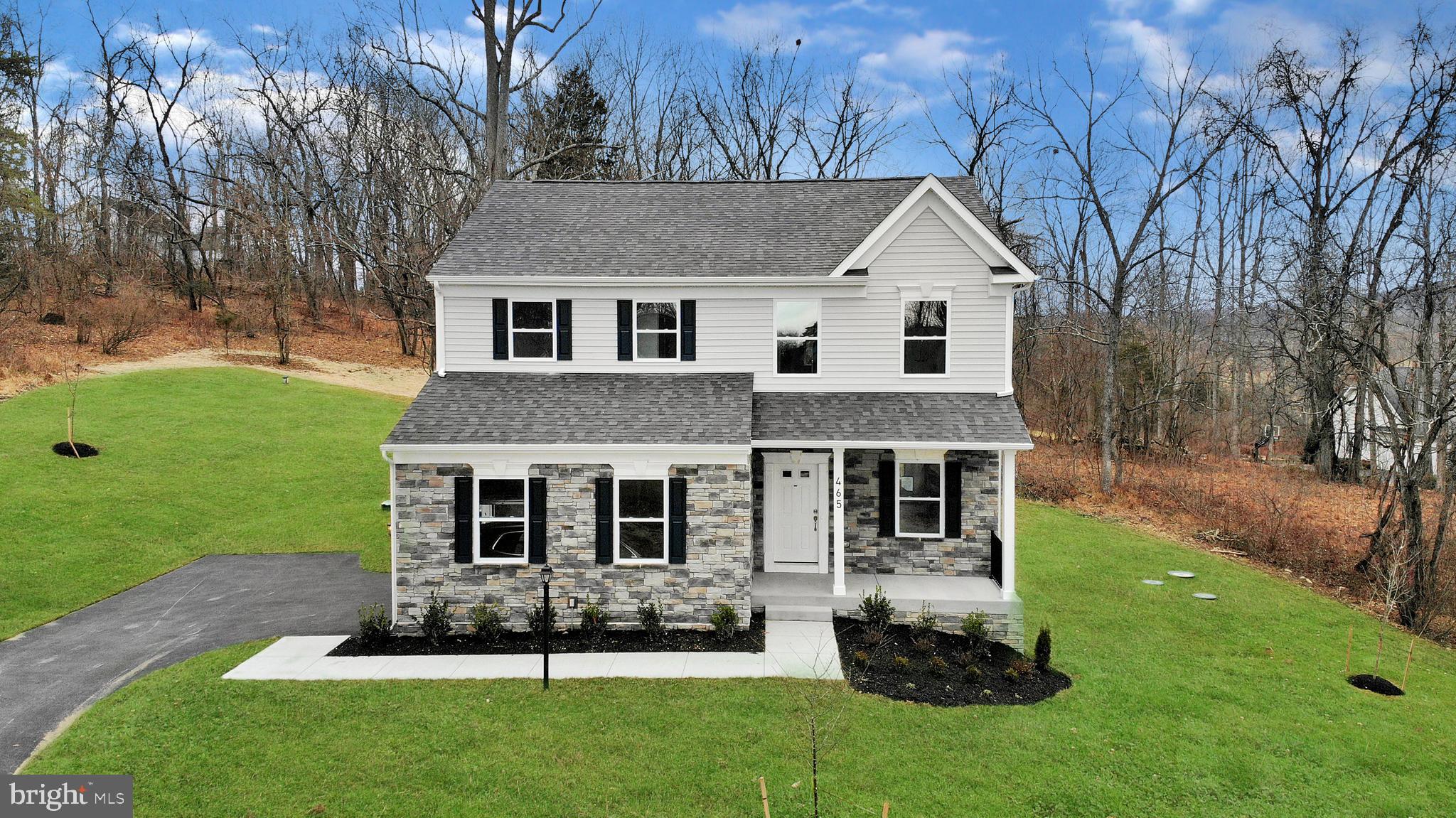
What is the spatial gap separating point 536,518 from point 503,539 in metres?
0.69

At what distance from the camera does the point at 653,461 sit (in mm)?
11172

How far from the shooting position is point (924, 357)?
13.0 meters

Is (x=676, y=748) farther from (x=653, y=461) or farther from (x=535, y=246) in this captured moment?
(x=535, y=246)

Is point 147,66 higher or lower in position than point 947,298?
higher

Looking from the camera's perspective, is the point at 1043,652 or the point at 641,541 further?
the point at 641,541

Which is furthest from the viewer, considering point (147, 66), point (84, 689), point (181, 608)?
point (147, 66)

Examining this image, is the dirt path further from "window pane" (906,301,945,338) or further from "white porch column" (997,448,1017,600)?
"white porch column" (997,448,1017,600)

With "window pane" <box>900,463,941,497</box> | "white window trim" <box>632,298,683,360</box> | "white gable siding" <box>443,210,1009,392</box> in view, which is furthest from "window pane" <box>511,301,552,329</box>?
"window pane" <box>900,463,941,497</box>

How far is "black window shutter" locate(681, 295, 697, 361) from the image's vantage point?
43.2 ft

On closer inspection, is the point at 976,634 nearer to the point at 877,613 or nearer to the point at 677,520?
the point at 877,613

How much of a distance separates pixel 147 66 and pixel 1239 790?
53092mm

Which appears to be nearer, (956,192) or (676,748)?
(676,748)

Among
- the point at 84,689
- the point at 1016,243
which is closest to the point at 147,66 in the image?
the point at 84,689

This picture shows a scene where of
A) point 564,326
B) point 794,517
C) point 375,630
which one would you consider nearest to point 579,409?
point 564,326
